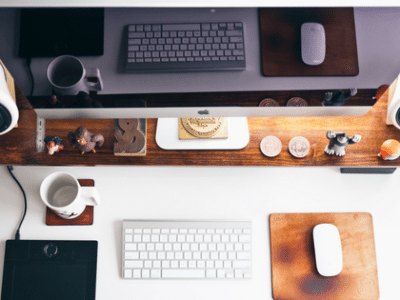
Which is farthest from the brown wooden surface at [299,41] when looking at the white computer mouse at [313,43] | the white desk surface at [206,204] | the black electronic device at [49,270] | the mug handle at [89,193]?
the black electronic device at [49,270]

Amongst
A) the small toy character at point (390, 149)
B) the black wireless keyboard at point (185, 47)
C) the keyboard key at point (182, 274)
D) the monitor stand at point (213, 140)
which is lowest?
the keyboard key at point (182, 274)

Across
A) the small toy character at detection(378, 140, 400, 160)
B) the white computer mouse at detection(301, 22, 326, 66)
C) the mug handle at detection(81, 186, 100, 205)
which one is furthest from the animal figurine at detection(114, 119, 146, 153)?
the small toy character at detection(378, 140, 400, 160)

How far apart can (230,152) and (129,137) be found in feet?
0.91

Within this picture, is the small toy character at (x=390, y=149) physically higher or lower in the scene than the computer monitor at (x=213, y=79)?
lower

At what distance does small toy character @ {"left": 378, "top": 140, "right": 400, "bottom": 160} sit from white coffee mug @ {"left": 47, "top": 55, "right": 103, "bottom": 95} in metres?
0.71

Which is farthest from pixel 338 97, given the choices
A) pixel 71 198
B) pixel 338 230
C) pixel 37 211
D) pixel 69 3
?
pixel 37 211

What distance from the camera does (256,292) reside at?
2.81ft

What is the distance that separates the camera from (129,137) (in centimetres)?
86

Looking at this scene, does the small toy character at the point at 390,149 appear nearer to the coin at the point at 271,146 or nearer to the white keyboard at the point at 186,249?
the coin at the point at 271,146

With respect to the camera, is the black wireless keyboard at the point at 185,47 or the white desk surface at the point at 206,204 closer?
the black wireless keyboard at the point at 185,47

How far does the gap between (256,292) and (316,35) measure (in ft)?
2.15

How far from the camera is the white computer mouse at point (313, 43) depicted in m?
0.58

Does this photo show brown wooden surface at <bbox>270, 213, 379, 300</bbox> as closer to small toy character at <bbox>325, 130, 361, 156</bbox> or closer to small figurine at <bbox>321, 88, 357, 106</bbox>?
small toy character at <bbox>325, 130, 361, 156</bbox>

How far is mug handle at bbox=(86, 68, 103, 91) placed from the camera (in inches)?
23.1
